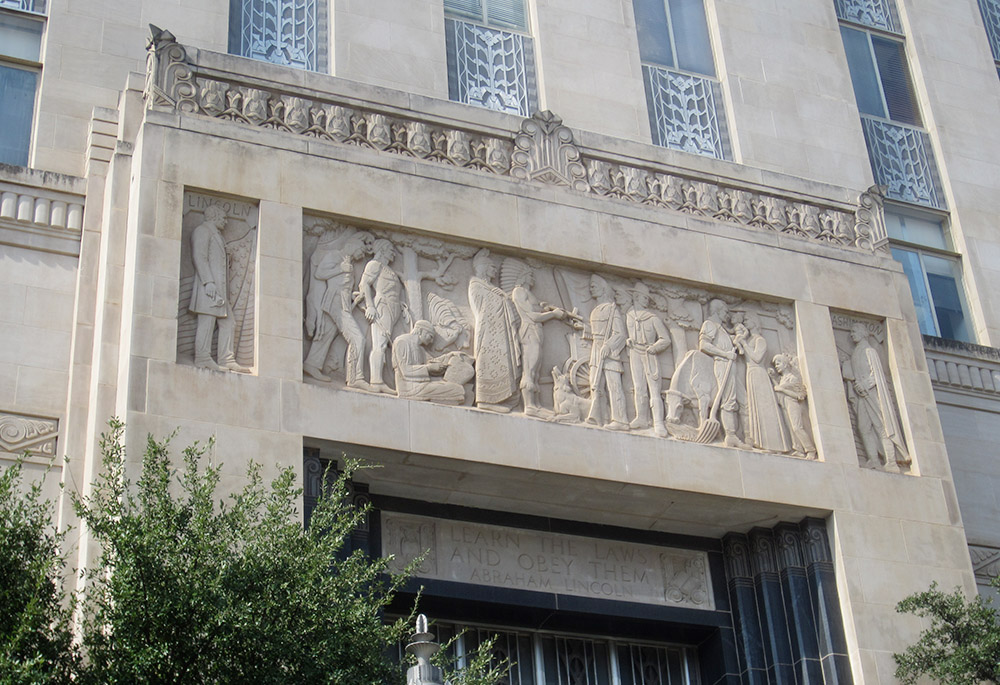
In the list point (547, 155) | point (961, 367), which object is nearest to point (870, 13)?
point (961, 367)

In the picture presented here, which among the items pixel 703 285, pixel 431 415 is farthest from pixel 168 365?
pixel 703 285

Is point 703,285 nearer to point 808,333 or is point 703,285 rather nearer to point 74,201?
point 808,333

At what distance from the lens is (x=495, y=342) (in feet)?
61.3

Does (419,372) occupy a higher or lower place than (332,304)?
lower

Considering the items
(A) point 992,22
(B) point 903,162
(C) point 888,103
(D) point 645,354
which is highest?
(A) point 992,22

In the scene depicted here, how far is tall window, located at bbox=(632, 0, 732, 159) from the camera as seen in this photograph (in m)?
24.8

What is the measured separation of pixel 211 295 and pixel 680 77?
10.9 meters

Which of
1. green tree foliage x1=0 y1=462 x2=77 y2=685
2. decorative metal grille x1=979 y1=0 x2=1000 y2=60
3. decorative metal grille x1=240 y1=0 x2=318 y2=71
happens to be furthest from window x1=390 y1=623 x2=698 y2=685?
decorative metal grille x1=979 y1=0 x2=1000 y2=60

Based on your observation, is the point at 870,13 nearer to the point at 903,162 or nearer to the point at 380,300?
the point at 903,162

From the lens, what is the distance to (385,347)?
1803 cm

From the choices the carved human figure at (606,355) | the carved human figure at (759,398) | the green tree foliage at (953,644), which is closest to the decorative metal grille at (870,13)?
the carved human figure at (759,398)

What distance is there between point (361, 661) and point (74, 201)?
871 cm

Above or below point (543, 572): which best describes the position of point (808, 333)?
above

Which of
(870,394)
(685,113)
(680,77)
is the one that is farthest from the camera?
(680,77)
